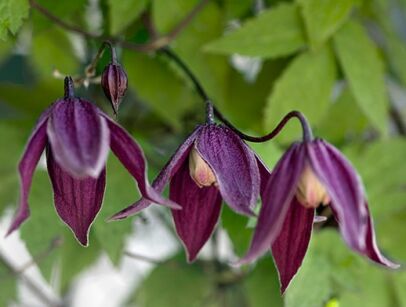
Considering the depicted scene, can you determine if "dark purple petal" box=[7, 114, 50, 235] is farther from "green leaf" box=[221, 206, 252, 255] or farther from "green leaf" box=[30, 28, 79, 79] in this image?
"green leaf" box=[30, 28, 79, 79]

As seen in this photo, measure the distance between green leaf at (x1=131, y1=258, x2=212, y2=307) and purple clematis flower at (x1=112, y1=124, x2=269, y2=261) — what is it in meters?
0.50

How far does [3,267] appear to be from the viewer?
1.01 m

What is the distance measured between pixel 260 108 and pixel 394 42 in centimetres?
20

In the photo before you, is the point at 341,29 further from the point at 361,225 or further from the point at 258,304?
the point at 361,225

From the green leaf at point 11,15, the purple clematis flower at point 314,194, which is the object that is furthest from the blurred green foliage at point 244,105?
the purple clematis flower at point 314,194

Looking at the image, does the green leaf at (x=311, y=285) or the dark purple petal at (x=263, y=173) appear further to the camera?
the green leaf at (x=311, y=285)

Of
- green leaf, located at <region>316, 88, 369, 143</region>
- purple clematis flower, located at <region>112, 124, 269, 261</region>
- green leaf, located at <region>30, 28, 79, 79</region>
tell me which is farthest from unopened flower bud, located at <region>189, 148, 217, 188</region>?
green leaf, located at <region>30, 28, 79, 79</region>

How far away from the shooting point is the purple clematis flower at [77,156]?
48cm

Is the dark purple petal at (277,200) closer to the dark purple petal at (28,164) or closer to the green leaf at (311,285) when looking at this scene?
the dark purple petal at (28,164)

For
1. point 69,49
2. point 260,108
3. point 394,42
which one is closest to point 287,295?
point 260,108

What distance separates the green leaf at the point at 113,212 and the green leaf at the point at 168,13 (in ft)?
0.51

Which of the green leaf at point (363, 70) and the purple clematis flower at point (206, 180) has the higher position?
the purple clematis flower at point (206, 180)

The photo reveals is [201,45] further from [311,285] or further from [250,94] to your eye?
[311,285]

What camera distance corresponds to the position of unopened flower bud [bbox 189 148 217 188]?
57 centimetres
